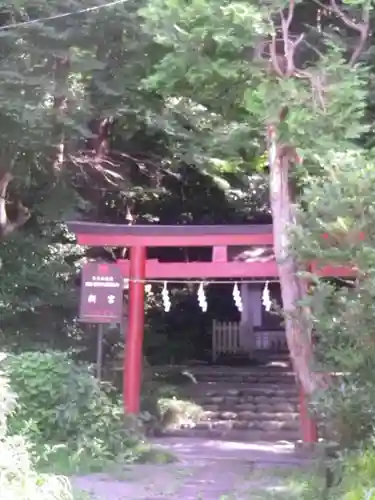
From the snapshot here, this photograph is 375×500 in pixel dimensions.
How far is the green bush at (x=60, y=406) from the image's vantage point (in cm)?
927

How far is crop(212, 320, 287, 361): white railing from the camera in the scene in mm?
20562

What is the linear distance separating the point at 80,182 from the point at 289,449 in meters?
6.98

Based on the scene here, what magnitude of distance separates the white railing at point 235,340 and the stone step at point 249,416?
5606 mm

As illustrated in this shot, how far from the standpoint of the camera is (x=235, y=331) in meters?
20.9

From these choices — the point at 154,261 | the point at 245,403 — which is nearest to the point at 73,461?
the point at 154,261

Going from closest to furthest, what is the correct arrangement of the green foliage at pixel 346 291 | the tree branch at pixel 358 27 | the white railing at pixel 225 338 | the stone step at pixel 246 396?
the green foliage at pixel 346 291 < the tree branch at pixel 358 27 < the stone step at pixel 246 396 < the white railing at pixel 225 338

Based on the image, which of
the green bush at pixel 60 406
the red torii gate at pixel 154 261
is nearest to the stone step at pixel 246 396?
the red torii gate at pixel 154 261

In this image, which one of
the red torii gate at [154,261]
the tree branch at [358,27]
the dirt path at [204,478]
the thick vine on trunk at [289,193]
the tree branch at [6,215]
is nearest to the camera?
the dirt path at [204,478]

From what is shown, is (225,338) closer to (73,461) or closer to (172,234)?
(172,234)

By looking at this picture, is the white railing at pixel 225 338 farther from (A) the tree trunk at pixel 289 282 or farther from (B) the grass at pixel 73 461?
(A) the tree trunk at pixel 289 282

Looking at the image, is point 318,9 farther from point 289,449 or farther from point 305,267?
point 289,449

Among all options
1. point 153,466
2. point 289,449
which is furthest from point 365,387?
point 289,449

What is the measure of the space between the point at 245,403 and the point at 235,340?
18.0ft

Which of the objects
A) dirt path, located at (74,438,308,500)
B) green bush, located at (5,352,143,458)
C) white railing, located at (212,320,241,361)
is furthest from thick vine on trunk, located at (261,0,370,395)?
white railing, located at (212,320,241,361)
